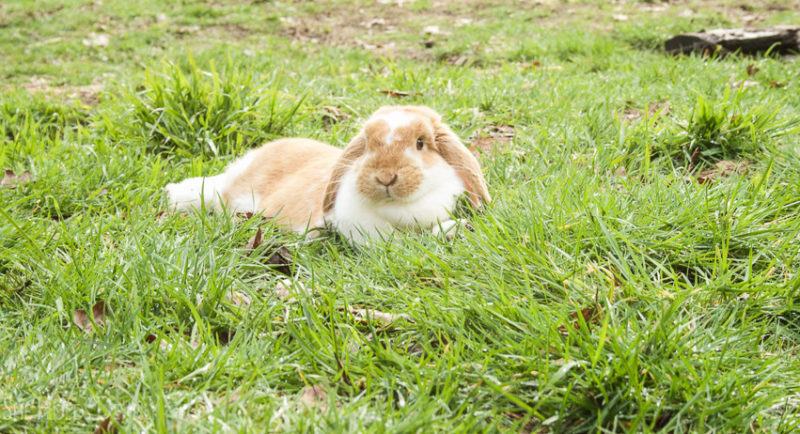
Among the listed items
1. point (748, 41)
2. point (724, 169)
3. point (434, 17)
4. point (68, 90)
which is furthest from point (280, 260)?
point (434, 17)

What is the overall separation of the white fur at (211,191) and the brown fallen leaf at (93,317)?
88cm

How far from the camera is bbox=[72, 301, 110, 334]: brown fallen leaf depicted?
2002mm

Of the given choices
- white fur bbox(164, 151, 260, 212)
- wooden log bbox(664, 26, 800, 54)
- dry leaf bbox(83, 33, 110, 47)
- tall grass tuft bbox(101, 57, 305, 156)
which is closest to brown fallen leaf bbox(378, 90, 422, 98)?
tall grass tuft bbox(101, 57, 305, 156)

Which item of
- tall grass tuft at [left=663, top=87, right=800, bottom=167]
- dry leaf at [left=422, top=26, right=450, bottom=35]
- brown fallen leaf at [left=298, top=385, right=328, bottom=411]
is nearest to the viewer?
brown fallen leaf at [left=298, top=385, right=328, bottom=411]

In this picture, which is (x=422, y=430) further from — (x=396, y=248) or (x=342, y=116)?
(x=342, y=116)

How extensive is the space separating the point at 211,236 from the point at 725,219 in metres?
1.95

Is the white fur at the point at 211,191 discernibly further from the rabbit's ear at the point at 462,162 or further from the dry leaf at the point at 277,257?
the rabbit's ear at the point at 462,162

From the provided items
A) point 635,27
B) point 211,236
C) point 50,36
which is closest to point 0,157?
point 211,236

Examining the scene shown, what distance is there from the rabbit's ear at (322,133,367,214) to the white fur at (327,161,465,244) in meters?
0.04

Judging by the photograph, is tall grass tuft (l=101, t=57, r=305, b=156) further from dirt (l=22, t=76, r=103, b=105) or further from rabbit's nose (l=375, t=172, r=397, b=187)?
rabbit's nose (l=375, t=172, r=397, b=187)

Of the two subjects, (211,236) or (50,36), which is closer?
(211,236)

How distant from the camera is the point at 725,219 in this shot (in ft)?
7.09

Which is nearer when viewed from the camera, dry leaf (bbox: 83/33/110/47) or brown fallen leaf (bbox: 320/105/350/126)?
brown fallen leaf (bbox: 320/105/350/126)

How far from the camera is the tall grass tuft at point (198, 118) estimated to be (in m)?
3.69
